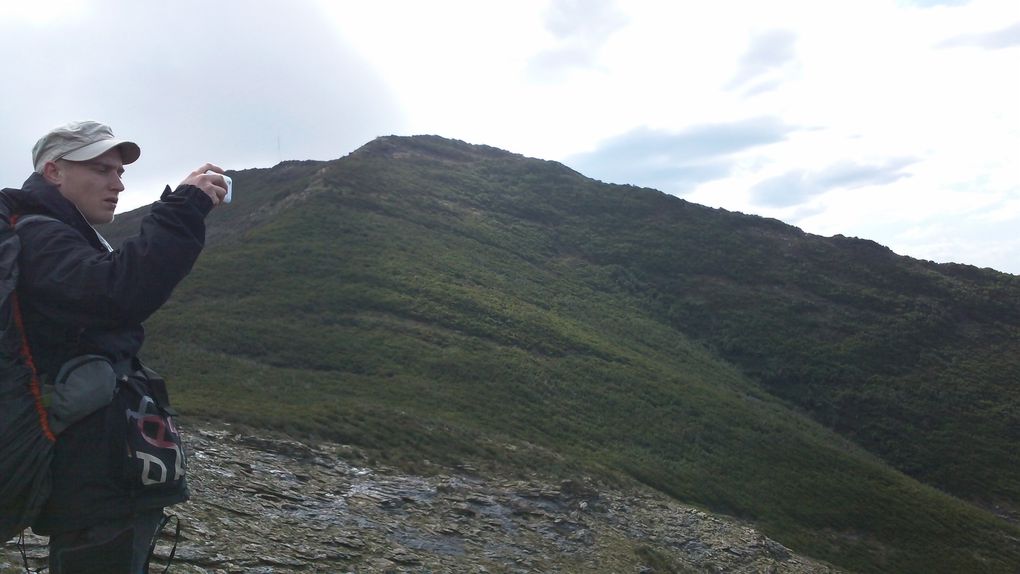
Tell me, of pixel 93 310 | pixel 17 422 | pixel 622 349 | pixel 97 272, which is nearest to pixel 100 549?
pixel 17 422

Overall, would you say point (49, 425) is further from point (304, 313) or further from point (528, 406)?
point (304, 313)

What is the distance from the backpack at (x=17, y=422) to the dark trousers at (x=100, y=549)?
159 mm

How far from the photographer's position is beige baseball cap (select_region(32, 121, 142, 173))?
2768mm

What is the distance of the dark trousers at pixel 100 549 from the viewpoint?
8.58 ft

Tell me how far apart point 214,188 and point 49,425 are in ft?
3.15

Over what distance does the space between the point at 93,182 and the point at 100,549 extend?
4.21ft

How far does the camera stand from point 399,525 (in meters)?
11.5

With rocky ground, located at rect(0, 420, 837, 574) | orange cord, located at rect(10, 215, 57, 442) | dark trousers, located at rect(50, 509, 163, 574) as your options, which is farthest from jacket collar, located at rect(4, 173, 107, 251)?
rocky ground, located at rect(0, 420, 837, 574)

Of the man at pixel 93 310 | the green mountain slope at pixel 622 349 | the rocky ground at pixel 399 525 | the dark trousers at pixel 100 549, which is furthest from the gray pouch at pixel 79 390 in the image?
the green mountain slope at pixel 622 349

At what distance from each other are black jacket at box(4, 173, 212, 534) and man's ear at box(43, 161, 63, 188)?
0.05 m

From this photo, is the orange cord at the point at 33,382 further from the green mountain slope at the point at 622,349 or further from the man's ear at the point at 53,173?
the green mountain slope at the point at 622,349

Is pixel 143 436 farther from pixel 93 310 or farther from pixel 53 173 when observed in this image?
pixel 53 173

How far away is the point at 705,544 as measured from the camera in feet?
57.6

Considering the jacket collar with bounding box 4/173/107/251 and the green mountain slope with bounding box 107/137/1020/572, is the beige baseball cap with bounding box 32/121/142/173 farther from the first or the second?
the green mountain slope with bounding box 107/137/1020/572
